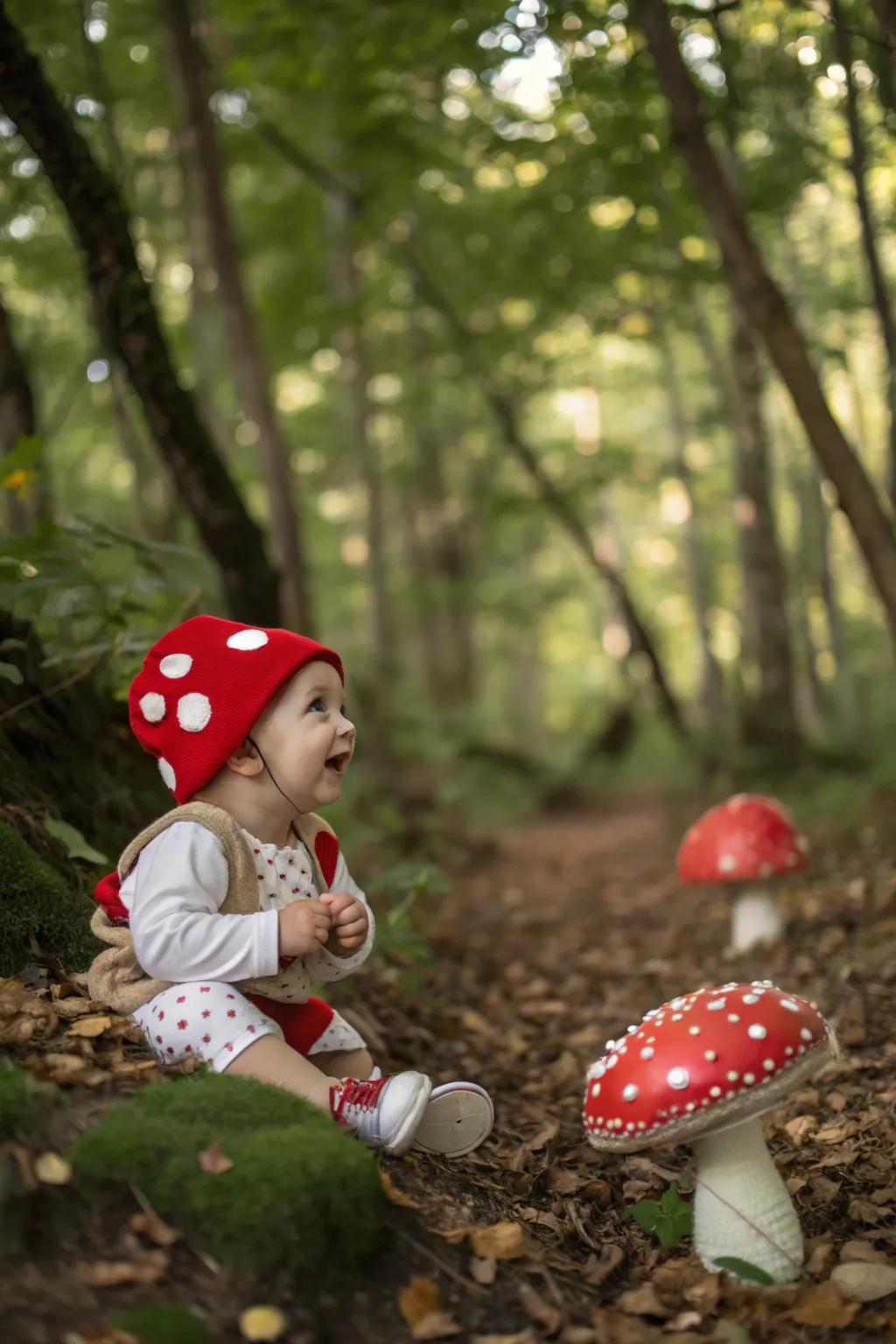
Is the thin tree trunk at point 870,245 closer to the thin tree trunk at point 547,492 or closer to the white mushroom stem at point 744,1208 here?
the white mushroom stem at point 744,1208

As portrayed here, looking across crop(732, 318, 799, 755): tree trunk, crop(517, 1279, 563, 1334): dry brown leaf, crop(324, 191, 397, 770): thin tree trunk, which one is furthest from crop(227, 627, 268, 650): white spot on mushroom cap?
crop(732, 318, 799, 755): tree trunk

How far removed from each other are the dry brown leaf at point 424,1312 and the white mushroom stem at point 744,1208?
0.76 metres

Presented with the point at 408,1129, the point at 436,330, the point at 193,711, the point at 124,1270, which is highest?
the point at 436,330

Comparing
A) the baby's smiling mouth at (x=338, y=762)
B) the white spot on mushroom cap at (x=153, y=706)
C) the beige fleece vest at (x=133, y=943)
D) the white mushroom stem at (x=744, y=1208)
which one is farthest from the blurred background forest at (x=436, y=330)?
the white mushroom stem at (x=744, y=1208)

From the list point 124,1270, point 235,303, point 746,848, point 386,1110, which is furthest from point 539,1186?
point 235,303

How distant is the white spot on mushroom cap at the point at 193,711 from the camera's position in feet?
9.44

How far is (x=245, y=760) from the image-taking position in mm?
2938

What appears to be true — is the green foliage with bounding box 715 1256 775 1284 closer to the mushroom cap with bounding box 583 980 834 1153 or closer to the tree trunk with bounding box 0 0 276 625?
the mushroom cap with bounding box 583 980 834 1153

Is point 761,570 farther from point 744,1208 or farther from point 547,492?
point 744,1208

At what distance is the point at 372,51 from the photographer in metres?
6.49

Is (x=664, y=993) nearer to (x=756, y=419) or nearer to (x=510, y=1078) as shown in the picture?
(x=510, y=1078)

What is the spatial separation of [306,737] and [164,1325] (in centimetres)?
136

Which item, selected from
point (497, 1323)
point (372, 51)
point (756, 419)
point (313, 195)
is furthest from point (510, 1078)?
point (313, 195)

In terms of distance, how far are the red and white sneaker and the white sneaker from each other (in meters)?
0.18
